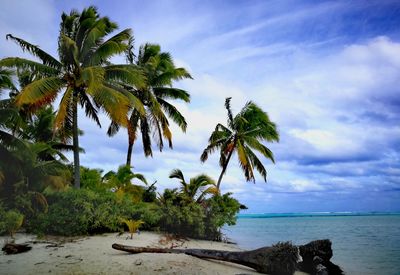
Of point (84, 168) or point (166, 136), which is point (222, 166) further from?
point (84, 168)

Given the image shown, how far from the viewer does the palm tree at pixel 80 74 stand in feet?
52.9

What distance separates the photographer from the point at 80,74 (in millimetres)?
17188

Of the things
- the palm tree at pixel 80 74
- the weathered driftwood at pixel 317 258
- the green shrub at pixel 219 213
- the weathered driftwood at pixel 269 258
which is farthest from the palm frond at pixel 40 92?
the weathered driftwood at pixel 317 258

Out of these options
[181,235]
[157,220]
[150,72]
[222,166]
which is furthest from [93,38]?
[222,166]

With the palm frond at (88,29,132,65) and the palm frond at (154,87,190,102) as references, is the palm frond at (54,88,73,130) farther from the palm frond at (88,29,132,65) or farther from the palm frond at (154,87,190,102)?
the palm frond at (154,87,190,102)

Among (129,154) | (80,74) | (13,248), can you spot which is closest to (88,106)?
(80,74)

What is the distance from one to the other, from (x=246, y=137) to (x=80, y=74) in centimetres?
1256

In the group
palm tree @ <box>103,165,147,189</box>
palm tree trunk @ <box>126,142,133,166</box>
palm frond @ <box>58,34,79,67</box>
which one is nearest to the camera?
palm frond @ <box>58,34,79,67</box>

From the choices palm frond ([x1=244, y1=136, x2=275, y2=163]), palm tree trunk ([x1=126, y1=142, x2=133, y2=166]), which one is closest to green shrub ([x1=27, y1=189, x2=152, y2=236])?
palm tree trunk ([x1=126, y1=142, x2=133, y2=166])

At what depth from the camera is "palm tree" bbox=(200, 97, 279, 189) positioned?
25609 mm

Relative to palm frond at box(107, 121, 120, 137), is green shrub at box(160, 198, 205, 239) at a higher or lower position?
lower

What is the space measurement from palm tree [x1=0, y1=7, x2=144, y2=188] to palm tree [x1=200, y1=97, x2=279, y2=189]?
996 cm

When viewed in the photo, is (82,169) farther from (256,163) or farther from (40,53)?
(256,163)

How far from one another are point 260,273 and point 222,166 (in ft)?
55.3
